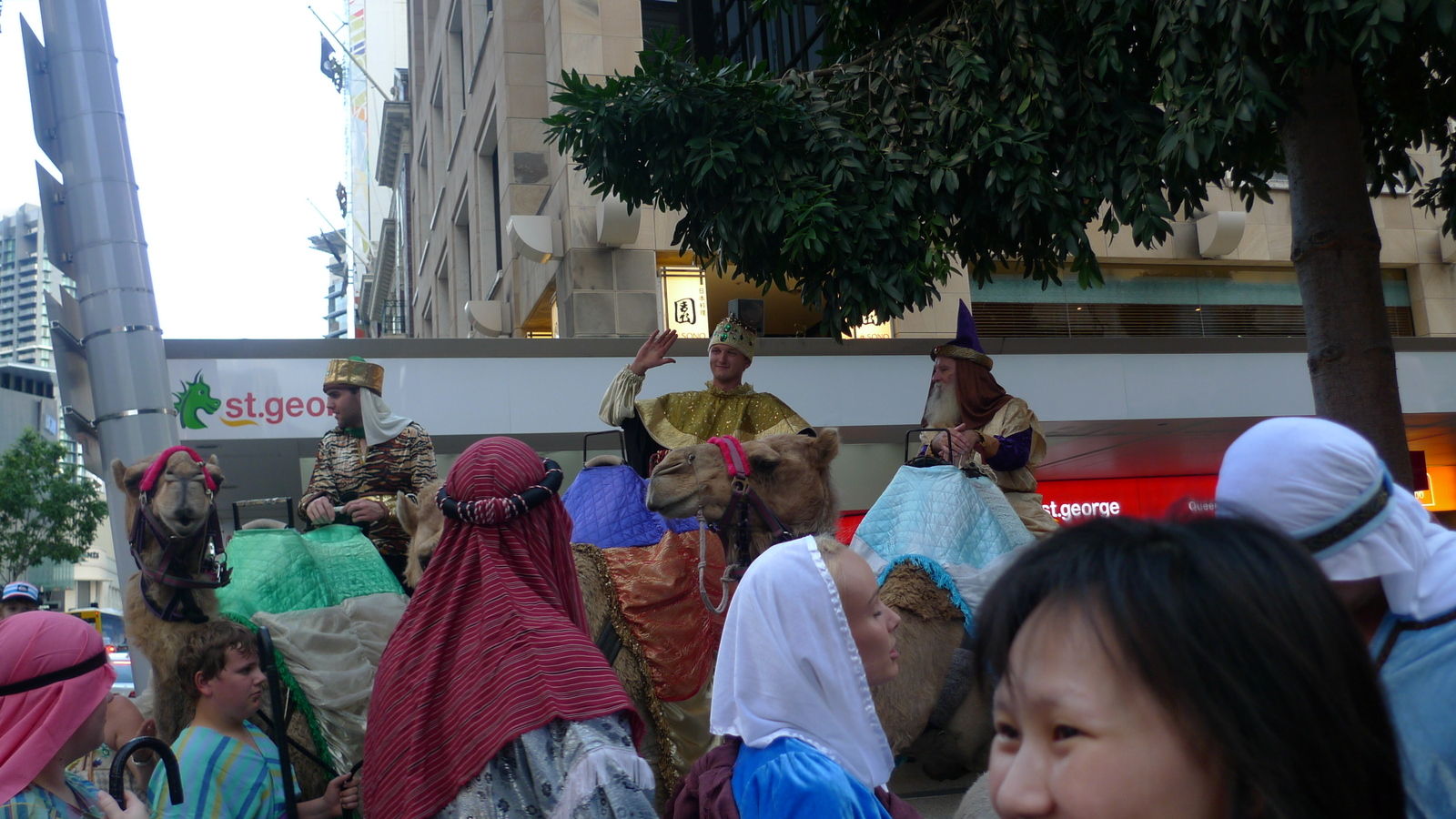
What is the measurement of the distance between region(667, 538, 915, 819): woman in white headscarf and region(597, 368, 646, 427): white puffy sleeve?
3492 mm

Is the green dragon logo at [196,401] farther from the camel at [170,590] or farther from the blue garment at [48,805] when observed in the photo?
the blue garment at [48,805]

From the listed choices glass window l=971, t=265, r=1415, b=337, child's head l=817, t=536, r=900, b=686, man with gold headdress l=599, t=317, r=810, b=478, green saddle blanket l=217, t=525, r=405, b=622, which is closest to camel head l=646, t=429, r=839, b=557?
man with gold headdress l=599, t=317, r=810, b=478

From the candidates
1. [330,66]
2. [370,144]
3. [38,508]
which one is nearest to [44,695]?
[38,508]

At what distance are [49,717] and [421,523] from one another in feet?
7.49

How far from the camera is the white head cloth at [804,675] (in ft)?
6.85

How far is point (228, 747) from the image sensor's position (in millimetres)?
3627

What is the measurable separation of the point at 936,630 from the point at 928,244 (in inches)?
105

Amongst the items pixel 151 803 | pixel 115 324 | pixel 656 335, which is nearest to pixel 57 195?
pixel 115 324

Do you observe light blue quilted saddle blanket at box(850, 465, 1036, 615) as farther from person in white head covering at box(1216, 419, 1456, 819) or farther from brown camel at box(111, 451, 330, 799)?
person in white head covering at box(1216, 419, 1456, 819)

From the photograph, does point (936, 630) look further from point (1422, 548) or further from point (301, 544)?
point (1422, 548)

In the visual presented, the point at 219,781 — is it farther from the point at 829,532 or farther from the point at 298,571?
the point at 829,532

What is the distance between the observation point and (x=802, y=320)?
1670cm

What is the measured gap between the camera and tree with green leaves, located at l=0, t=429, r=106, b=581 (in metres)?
30.2

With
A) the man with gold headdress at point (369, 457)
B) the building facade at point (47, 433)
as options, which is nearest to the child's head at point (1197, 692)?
the man with gold headdress at point (369, 457)
